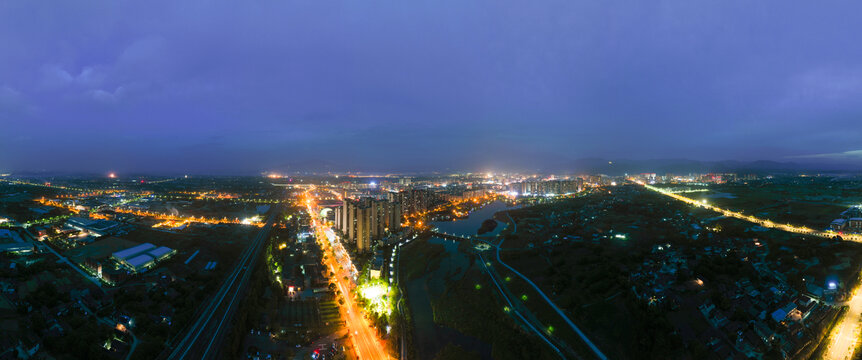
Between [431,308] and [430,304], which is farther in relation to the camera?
[430,304]

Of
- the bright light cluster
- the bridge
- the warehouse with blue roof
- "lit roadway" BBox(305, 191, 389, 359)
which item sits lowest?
"lit roadway" BBox(305, 191, 389, 359)

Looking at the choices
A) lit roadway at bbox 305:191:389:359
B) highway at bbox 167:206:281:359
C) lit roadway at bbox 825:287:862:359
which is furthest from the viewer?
lit roadway at bbox 305:191:389:359

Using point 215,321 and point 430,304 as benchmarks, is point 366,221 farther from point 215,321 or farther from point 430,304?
point 215,321

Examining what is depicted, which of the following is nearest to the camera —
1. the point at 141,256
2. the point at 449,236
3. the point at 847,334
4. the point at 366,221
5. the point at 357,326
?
the point at 847,334

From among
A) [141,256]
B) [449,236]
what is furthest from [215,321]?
[449,236]

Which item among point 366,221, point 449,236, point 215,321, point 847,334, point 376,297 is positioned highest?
point 366,221

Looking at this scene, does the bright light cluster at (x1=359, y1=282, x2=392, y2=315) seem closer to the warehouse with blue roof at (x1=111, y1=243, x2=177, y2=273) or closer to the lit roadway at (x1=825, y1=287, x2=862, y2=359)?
the warehouse with blue roof at (x1=111, y1=243, x2=177, y2=273)

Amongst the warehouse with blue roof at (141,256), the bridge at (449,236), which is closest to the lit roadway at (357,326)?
the bridge at (449,236)

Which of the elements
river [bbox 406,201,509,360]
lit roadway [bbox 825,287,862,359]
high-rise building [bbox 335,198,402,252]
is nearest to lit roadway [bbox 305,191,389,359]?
river [bbox 406,201,509,360]

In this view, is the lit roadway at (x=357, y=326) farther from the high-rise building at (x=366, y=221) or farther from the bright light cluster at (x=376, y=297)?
the high-rise building at (x=366, y=221)
